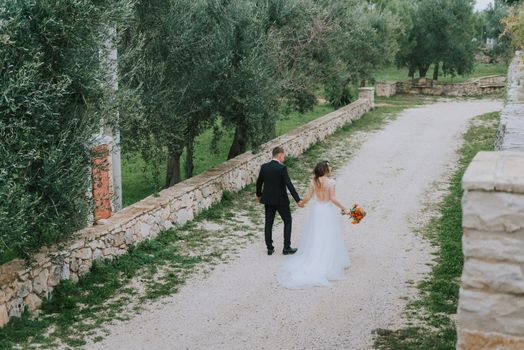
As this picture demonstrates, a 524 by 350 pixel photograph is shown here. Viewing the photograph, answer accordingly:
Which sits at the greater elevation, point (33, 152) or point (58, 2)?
point (58, 2)

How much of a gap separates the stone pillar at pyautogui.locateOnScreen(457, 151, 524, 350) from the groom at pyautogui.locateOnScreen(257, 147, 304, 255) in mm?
6667

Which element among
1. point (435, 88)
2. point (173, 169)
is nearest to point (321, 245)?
point (173, 169)

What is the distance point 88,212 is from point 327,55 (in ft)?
46.6

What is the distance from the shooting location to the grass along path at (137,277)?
7.57m

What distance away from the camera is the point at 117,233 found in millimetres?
10125

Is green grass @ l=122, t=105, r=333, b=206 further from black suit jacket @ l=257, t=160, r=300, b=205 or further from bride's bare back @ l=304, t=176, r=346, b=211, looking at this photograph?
bride's bare back @ l=304, t=176, r=346, b=211

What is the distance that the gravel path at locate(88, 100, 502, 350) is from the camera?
744cm

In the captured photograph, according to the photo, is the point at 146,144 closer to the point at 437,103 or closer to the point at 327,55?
the point at 327,55

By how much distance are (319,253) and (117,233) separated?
3176 millimetres

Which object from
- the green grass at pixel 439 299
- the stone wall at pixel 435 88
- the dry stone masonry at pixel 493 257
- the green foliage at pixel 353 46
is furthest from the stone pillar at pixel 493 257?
the stone wall at pixel 435 88

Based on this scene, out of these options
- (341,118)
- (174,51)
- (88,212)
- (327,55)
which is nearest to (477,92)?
(341,118)

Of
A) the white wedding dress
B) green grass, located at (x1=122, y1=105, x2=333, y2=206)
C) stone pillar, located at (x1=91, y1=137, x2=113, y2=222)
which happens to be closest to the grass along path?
stone pillar, located at (x1=91, y1=137, x2=113, y2=222)

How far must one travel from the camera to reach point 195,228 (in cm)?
1230

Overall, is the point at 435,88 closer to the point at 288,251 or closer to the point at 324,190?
the point at 288,251
